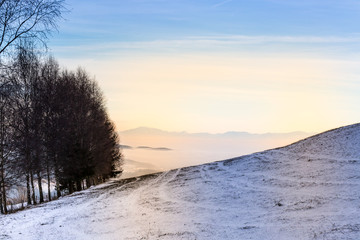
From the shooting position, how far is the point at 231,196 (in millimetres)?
22531

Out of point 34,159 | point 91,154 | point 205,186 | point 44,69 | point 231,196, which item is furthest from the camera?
point 91,154

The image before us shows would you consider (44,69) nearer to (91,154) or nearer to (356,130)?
(91,154)

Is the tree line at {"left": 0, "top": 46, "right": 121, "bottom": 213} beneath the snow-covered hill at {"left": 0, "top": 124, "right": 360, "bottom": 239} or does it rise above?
above

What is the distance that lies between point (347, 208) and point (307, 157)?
48.1ft

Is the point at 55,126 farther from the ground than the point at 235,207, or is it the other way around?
the point at 55,126

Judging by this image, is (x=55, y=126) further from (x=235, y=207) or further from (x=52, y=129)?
(x=235, y=207)

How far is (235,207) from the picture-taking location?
65.6 ft

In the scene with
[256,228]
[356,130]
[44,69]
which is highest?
[44,69]

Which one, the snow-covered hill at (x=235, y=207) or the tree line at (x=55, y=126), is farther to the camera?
the tree line at (x=55, y=126)

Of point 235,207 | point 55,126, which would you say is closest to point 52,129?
point 55,126

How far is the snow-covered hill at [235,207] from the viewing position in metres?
15.7

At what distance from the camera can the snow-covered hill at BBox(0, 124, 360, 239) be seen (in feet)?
51.6

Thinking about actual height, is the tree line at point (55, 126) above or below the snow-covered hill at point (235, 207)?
above

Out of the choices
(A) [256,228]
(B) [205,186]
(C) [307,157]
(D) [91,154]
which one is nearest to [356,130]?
(C) [307,157]
